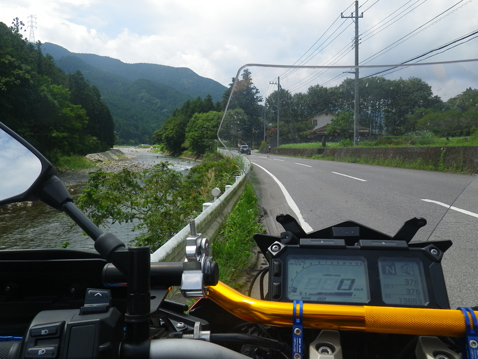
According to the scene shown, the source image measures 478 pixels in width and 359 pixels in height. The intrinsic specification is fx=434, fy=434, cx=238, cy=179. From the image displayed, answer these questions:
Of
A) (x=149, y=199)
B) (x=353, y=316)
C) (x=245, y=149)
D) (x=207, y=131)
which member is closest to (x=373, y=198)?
(x=245, y=149)

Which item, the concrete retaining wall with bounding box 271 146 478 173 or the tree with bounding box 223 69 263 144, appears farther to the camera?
the tree with bounding box 223 69 263 144

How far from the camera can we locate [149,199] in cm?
805

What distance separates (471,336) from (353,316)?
31 centimetres

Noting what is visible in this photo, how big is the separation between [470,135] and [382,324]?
1.03 meters

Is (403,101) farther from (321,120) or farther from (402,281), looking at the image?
(402,281)

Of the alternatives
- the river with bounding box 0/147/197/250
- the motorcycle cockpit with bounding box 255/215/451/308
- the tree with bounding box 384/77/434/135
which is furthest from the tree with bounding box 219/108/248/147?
the river with bounding box 0/147/197/250

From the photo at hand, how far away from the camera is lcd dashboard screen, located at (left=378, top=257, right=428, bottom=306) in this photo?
4.76 feet

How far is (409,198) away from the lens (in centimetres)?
202

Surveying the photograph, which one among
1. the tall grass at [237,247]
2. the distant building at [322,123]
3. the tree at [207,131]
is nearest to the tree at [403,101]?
the distant building at [322,123]

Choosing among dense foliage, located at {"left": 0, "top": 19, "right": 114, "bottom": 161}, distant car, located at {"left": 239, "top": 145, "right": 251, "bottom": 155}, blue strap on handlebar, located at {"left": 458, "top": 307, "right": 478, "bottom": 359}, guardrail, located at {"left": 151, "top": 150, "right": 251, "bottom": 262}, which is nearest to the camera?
blue strap on handlebar, located at {"left": 458, "top": 307, "right": 478, "bottom": 359}

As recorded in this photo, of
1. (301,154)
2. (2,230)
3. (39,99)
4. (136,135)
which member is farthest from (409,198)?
(136,135)

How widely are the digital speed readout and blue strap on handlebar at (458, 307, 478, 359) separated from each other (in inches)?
13.2

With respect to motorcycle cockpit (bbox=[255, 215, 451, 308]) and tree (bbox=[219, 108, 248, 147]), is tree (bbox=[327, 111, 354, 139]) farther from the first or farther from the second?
motorcycle cockpit (bbox=[255, 215, 451, 308])

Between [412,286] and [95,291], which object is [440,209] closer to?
[412,286]
